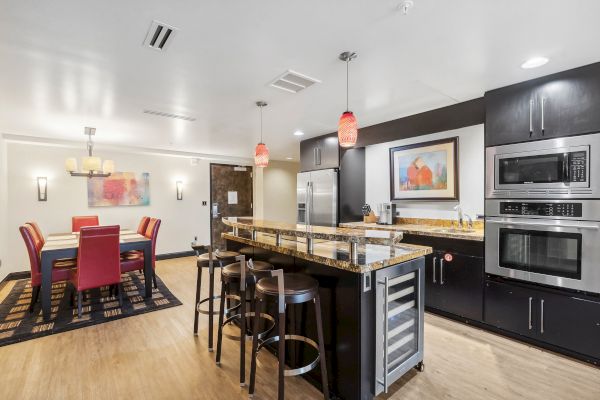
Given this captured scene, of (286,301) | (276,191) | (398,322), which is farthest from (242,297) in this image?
(276,191)

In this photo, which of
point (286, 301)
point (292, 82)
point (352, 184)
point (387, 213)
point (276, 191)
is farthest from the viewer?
Answer: point (276, 191)

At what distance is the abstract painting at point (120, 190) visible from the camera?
5.43 m

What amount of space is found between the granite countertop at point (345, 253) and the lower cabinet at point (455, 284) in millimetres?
1168

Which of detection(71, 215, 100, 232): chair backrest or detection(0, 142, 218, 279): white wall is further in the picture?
detection(71, 215, 100, 232): chair backrest

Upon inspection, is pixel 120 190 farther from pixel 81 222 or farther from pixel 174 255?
pixel 174 255

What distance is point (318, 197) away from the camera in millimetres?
4789

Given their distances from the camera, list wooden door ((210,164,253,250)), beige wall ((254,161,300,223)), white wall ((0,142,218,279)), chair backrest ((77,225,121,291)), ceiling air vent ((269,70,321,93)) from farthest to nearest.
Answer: beige wall ((254,161,300,223)) → wooden door ((210,164,253,250)) → white wall ((0,142,218,279)) → chair backrest ((77,225,121,291)) → ceiling air vent ((269,70,321,93))

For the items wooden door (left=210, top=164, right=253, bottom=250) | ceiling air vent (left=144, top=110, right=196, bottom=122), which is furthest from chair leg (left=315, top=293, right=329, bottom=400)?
wooden door (left=210, top=164, right=253, bottom=250)

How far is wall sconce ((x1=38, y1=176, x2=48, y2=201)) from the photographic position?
4926mm

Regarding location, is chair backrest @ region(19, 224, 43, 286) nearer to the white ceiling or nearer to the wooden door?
the white ceiling

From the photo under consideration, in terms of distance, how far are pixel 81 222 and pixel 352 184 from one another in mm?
4795

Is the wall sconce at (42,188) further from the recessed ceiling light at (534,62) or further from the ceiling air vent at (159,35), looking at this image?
the recessed ceiling light at (534,62)

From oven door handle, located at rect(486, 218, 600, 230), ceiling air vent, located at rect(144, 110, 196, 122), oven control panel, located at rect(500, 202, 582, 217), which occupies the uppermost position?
ceiling air vent, located at rect(144, 110, 196, 122)

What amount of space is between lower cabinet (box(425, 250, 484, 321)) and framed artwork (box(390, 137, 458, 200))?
3.17ft
